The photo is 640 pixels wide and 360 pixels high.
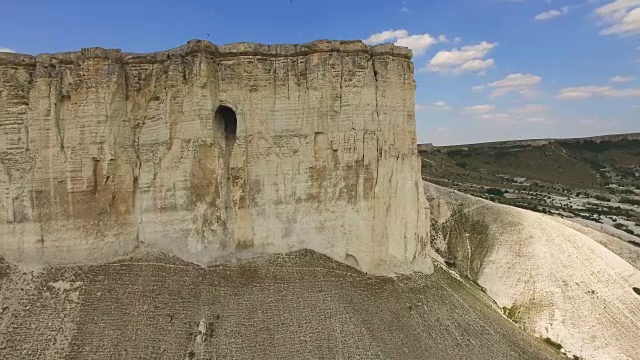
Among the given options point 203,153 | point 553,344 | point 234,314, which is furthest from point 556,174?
point 234,314

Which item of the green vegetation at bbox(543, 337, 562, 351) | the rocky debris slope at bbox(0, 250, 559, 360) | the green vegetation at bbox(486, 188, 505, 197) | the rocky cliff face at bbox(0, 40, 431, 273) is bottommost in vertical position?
the green vegetation at bbox(543, 337, 562, 351)

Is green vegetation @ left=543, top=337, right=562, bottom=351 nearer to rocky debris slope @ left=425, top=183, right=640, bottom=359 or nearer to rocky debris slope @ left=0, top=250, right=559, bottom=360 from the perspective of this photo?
rocky debris slope @ left=425, top=183, right=640, bottom=359

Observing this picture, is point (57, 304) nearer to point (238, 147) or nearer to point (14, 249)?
point (14, 249)

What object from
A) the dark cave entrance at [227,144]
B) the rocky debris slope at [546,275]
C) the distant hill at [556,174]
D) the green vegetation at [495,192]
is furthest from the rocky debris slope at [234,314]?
the green vegetation at [495,192]

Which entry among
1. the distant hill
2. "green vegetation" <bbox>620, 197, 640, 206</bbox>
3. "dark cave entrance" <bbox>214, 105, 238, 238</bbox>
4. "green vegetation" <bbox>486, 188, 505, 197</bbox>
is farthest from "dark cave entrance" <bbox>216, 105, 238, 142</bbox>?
"green vegetation" <bbox>620, 197, 640, 206</bbox>

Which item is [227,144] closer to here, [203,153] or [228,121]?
[228,121]

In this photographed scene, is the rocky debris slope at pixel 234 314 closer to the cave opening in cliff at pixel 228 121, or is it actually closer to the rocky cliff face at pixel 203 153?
the rocky cliff face at pixel 203 153
